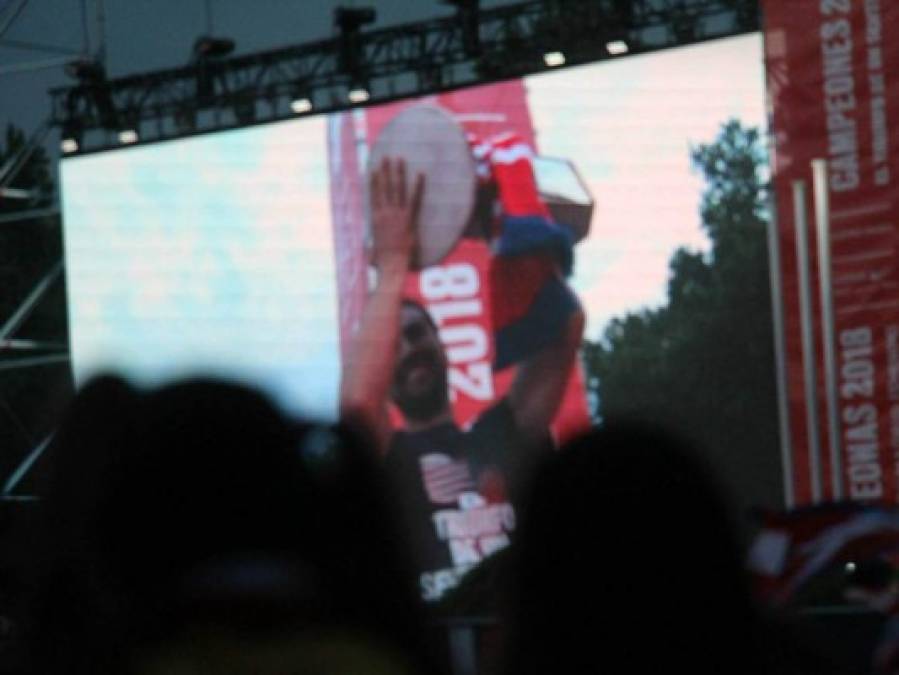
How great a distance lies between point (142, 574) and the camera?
4.81 ft

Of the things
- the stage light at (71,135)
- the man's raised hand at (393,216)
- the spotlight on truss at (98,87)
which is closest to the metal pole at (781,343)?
the man's raised hand at (393,216)

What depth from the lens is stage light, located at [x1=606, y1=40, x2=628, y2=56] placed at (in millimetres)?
13359

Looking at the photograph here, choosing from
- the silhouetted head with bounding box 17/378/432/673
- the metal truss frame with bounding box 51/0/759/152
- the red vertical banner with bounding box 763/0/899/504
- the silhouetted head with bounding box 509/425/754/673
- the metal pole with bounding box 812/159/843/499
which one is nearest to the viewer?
the silhouetted head with bounding box 17/378/432/673

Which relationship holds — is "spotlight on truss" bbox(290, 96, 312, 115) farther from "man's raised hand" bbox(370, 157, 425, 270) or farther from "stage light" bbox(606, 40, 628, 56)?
"stage light" bbox(606, 40, 628, 56)

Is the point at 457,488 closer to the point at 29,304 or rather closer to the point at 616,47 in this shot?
the point at 616,47

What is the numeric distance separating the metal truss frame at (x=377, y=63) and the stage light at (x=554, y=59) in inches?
1.5

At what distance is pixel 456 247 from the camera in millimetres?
14055

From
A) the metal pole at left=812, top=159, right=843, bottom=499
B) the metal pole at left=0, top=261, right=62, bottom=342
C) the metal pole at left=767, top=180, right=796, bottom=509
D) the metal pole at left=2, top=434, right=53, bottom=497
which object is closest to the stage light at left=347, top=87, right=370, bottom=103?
the metal pole at left=0, top=261, right=62, bottom=342

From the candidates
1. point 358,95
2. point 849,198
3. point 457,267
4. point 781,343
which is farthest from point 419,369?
point 781,343

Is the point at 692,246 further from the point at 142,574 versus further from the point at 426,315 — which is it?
the point at 142,574

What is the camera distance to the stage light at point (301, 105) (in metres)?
14.1

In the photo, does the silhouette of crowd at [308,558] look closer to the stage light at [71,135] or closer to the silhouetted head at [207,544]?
the silhouetted head at [207,544]

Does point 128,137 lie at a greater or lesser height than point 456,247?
greater

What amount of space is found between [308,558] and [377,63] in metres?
12.6
